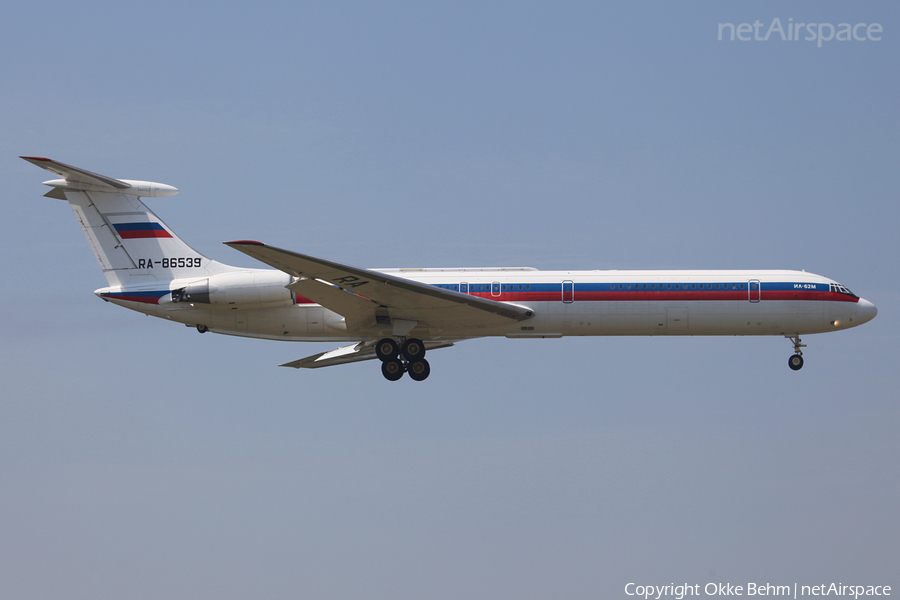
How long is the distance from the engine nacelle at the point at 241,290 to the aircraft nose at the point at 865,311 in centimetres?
1848

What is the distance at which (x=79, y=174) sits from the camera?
2730 cm

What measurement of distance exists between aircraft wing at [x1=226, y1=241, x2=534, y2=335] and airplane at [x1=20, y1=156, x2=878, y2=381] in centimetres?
6

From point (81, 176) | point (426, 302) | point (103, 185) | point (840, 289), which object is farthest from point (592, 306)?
point (81, 176)

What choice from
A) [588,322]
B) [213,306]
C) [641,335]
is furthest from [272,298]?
[641,335]

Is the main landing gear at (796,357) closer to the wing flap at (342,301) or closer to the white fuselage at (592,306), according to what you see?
the white fuselage at (592,306)

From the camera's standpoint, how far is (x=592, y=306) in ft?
87.8

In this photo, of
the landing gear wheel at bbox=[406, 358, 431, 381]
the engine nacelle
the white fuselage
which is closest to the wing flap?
the white fuselage

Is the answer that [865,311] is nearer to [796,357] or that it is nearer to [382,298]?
[796,357]

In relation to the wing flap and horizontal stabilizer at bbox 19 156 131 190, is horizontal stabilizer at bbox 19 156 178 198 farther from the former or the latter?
the wing flap

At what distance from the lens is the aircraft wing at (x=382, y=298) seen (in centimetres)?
2381

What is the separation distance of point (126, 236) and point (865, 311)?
80.2 feet

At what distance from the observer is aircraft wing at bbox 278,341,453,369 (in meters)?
29.8

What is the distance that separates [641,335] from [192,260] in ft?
48.7

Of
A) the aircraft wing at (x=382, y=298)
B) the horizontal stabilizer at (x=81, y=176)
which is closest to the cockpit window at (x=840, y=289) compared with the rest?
the aircraft wing at (x=382, y=298)
